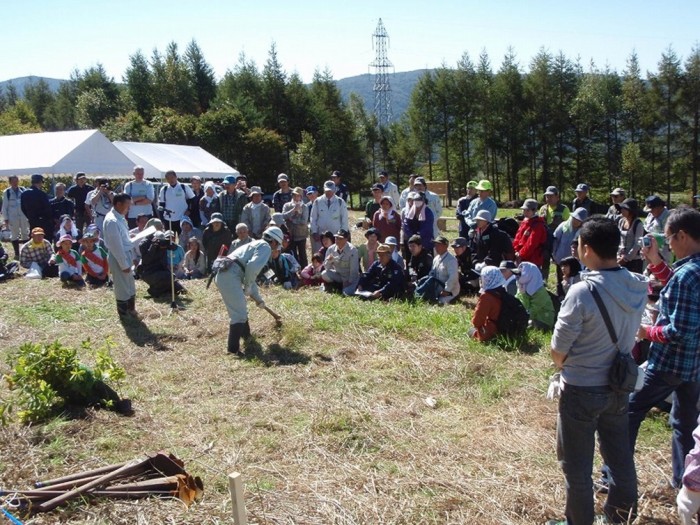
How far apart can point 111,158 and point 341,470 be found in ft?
49.9

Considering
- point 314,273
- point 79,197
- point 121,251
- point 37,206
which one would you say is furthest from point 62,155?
point 121,251

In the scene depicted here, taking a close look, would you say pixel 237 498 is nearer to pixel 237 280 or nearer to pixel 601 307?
pixel 601 307

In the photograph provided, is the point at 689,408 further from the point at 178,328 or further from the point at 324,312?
the point at 178,328

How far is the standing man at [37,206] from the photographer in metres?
12.8

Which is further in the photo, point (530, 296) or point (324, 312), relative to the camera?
point (324, 312)

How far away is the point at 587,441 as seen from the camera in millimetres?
3119

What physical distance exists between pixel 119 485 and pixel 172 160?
19.4 metres

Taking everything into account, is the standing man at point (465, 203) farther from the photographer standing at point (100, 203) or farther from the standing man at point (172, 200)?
the photographer standing at point (100, 203)

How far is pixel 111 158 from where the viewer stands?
17.3 meters

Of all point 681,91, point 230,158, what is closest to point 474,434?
point 681,91

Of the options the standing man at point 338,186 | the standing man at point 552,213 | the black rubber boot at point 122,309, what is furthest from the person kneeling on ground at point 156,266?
the standing man at point 552,213

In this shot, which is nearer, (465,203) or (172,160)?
(465,203)

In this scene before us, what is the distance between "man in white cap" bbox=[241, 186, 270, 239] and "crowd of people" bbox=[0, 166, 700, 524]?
3 centimetres

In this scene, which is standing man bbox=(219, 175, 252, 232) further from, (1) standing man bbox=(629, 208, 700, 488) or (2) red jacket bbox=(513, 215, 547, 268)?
(1) standing man bbox=(629, 208, 700, 488)
